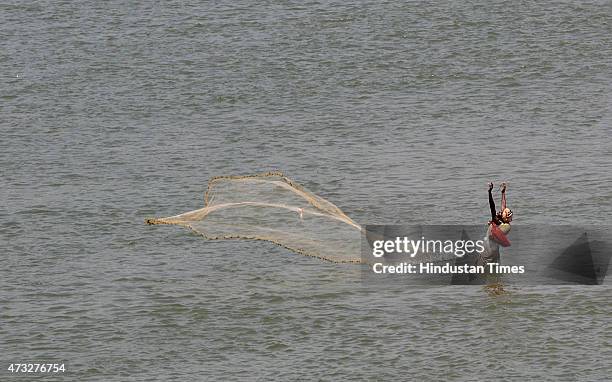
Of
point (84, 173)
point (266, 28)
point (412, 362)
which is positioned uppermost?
point (266, 28)

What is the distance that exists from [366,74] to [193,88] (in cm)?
839

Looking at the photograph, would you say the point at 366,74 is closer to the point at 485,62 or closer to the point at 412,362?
the point at 485,62

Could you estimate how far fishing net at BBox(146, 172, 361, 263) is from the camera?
45.2 metres

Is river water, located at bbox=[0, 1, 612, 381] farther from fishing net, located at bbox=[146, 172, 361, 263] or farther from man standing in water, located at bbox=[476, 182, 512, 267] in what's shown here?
man standing in water, located at bbox=[476, 182, 512, 267]

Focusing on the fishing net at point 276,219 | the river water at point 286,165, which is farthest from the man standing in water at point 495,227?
the fishing net at point 276,219

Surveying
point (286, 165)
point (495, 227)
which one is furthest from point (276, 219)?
point (286, 165)

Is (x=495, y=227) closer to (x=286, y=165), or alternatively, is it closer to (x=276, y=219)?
(x=276, y=219)

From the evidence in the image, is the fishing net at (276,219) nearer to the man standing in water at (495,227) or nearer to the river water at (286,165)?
the river water at (286,165)

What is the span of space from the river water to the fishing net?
889 mm

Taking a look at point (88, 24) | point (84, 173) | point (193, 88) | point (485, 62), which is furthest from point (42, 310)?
point (88, 24)

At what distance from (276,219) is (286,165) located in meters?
13.3

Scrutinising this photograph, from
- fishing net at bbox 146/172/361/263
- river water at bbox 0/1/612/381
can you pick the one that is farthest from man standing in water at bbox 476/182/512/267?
fishing net at bbox 146/172/361/263

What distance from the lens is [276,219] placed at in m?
46.6

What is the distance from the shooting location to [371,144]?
62.1 metres
